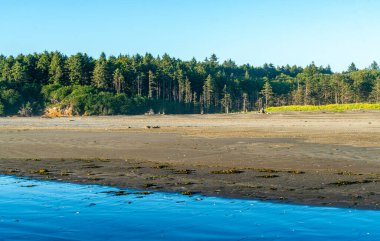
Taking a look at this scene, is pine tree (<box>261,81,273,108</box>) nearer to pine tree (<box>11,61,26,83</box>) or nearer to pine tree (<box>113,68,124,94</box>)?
pine tree (<box>113,68,124,94</box>)

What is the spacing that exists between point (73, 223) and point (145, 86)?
119 meters

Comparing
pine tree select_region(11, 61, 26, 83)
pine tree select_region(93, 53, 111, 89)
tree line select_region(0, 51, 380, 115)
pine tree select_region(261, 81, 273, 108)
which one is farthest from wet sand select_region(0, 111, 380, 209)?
pine tree select_region(261, 81, 273, 108)

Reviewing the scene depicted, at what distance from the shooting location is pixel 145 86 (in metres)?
129

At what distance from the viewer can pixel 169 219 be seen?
10.8m

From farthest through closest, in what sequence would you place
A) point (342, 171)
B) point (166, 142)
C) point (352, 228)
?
point (166, 142)
point (342, 171)
point (352, 228)

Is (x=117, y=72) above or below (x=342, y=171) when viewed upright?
above

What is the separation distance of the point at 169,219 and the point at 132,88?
371 ft

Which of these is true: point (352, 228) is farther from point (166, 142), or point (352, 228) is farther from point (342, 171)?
point (166, 142)

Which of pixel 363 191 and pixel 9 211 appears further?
pixel 363 191

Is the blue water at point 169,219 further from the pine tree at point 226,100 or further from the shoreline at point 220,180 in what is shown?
the pine tree at point 226,100

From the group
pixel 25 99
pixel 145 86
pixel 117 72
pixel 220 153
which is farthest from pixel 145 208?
pixel 145 86

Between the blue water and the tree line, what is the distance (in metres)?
80.2

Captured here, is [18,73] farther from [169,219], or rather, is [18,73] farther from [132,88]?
[169,219]

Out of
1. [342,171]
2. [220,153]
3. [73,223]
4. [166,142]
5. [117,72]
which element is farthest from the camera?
[117,72]
